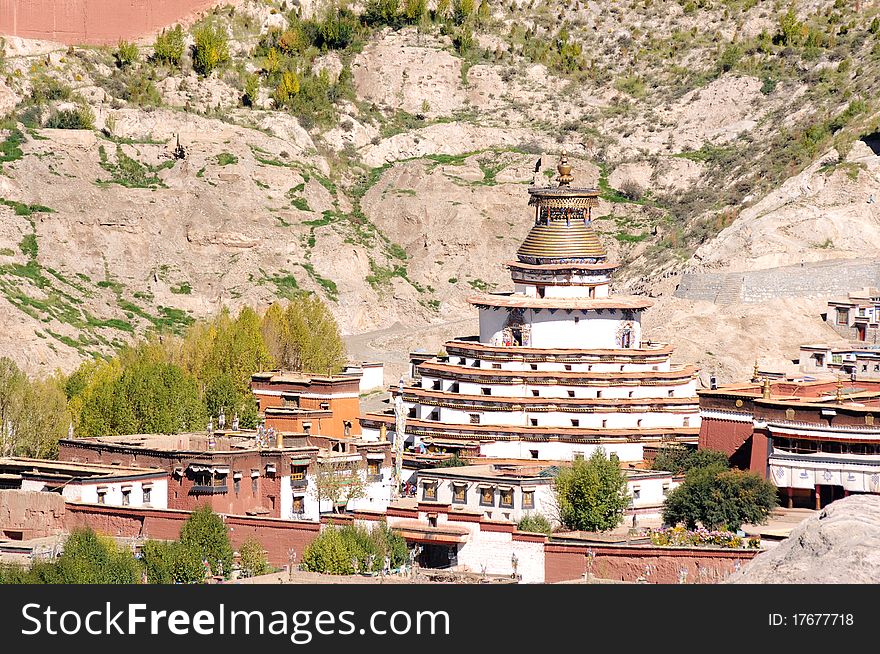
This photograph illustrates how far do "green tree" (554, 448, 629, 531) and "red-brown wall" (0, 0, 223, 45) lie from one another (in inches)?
3080

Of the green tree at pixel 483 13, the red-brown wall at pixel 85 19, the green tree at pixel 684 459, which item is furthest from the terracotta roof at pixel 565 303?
the green tree at pixel 483 13

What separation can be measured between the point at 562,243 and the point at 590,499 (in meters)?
18.1

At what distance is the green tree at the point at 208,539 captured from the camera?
74.5 m

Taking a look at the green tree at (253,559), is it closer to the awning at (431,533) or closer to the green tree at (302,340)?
the awning at (431,533)

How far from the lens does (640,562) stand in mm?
74375

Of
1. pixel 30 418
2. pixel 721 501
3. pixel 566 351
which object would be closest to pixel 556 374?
pixel 566 351

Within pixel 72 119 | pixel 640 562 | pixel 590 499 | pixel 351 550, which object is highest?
pixel 72 119

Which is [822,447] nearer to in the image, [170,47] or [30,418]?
[30,418]

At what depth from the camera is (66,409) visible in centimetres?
9744

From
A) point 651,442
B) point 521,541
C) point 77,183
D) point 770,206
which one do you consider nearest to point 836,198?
point 770,206

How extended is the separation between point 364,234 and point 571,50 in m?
27.7

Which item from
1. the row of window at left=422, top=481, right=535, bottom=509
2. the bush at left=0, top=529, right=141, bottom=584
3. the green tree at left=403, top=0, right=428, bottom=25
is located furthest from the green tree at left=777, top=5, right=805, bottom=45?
the bush at left=0, top=529, right=141, bottom=584

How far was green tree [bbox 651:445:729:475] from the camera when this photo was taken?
290 feet

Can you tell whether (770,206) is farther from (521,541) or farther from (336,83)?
(521,541)
